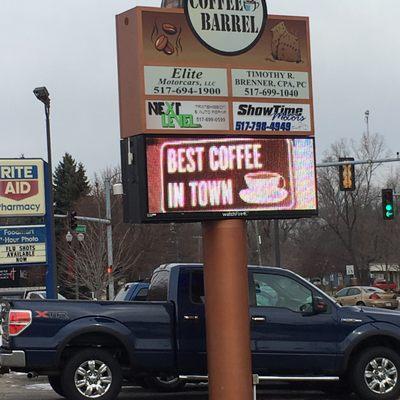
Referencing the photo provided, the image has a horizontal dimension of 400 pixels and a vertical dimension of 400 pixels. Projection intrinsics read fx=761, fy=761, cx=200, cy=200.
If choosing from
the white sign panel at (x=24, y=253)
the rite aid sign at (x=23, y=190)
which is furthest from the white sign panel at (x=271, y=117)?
the white sign panel at (x=24, y=253)

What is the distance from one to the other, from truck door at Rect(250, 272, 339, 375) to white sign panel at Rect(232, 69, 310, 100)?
10.5ft

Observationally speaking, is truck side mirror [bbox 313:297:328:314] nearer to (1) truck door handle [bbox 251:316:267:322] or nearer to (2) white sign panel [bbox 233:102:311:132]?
(1) truck door handle [bbox 251:316:267:322]

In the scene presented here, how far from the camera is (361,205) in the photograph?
66.6m

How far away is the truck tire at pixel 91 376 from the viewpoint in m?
10.1

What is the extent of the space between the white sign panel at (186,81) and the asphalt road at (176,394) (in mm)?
5401

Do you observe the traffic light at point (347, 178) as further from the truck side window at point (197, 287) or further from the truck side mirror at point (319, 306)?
the truck side window at point (197, 287)

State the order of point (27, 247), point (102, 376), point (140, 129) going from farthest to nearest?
point (27, 247) → point (102, 376) → point (140, 129)

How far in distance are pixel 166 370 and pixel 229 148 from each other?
12.4 feet

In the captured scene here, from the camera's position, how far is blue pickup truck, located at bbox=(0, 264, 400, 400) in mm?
10102

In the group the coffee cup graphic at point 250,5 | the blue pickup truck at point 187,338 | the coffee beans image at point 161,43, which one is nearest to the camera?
the coffee beans image at point 161,43

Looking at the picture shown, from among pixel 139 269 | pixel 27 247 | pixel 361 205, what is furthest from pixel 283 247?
pixel 27 247

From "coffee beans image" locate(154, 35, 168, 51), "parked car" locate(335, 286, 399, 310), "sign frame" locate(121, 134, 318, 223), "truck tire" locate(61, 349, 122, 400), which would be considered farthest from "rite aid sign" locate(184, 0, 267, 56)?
"parked car" locate(335, 286, 399, 310)

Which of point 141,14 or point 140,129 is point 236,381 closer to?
point 140,129

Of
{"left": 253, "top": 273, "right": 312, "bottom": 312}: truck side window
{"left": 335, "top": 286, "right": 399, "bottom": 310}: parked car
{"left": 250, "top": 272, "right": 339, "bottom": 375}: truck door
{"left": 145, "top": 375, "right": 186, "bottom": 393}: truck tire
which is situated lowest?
{"left": 335, "top": 286, "right": 399, "bottom": 310}: parked car
